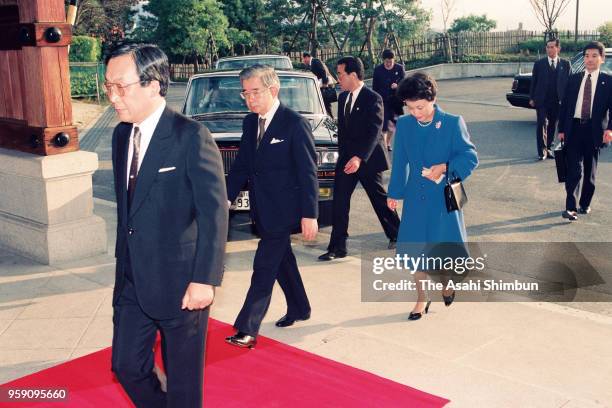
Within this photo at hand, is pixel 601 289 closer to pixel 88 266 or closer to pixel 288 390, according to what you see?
pixel 288 390

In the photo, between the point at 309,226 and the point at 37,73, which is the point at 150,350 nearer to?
the point at 309,226

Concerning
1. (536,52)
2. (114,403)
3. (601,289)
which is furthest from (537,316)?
(536,52)

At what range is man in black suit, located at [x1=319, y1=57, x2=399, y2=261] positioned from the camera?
7.59 m

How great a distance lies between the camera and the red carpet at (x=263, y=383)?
183 inches

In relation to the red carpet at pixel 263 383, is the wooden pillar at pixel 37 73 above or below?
above

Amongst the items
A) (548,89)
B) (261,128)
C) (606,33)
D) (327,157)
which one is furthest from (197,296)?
(606,33)

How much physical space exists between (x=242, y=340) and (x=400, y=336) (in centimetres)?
120

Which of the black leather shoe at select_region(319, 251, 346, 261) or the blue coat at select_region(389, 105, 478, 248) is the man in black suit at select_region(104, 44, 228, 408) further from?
the black leather shoe at select_region(319, 251, 346, 261)

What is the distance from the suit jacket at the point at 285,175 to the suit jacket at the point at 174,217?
175cm

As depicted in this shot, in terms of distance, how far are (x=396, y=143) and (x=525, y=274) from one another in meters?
2.26

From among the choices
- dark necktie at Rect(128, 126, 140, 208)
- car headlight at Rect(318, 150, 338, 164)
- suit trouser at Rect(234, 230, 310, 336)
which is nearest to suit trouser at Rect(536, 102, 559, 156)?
car headlight at Rect(318, 150, 338, 164)

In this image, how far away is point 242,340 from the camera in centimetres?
540

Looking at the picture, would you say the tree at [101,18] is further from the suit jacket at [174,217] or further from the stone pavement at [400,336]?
the suit jacket at [174,217]

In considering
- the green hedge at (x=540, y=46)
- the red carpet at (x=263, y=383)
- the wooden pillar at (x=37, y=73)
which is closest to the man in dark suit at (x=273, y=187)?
the red carpet at (x=263, y=383)
